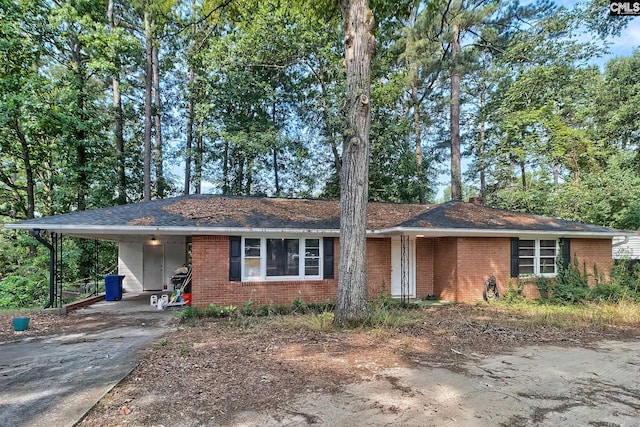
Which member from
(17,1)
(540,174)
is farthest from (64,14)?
(540,174)

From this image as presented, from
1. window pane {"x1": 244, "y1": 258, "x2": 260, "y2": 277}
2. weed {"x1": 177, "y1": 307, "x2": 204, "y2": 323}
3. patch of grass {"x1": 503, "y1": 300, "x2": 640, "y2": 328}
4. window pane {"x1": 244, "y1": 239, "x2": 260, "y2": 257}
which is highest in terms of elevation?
window pane {"x1": 244, "y1": 239, "x2": 260, "y2": 257}

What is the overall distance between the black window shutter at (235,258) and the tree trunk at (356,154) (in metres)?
4.00

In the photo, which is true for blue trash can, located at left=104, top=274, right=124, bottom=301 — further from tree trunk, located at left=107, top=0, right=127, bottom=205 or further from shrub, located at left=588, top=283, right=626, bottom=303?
shrub, located at left=588, top=283, right=626, bottom=303

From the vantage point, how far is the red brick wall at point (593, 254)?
12.9m

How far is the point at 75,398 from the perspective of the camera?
4.06 m

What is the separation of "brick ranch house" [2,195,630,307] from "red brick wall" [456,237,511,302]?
0.03 m

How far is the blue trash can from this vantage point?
503 inches

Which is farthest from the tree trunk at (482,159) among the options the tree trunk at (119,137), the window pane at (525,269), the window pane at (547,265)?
the tree trunk at (119,137)

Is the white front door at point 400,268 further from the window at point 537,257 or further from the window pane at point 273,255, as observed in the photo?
the window pane at point 273,255

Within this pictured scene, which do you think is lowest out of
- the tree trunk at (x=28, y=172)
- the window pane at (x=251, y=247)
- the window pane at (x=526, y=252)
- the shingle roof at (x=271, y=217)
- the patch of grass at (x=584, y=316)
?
the patch of grass at (x=584, y=316)

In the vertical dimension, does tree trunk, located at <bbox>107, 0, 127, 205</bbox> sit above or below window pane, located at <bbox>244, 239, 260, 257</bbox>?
above

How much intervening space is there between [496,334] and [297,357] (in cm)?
411

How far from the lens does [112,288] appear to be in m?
12.8

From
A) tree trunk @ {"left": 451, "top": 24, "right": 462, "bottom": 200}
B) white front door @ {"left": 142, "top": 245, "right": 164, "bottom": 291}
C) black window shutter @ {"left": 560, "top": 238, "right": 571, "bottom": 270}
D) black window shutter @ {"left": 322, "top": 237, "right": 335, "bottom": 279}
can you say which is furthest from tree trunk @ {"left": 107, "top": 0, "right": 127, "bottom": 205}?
black window shutter @ {"left": 560, "top": 238, "right": 571, "bottom": 270}
